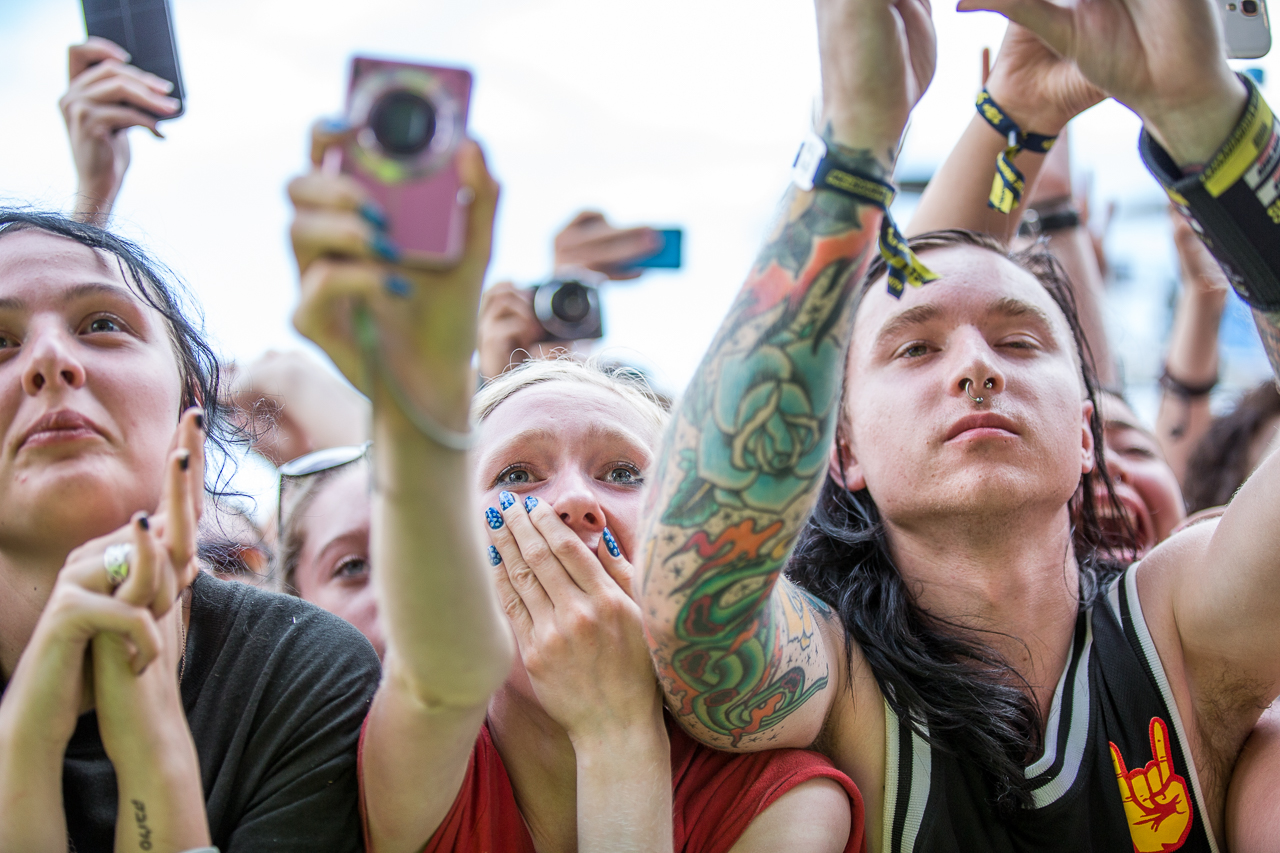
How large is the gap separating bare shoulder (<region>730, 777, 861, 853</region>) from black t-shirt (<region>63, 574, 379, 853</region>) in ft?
2.21

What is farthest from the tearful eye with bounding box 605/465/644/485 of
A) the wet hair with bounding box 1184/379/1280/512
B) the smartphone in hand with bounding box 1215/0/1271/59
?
the wet hair with bounding box 1184/379/1280/512

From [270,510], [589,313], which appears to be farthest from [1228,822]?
[270,510]

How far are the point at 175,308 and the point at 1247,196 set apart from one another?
195cm

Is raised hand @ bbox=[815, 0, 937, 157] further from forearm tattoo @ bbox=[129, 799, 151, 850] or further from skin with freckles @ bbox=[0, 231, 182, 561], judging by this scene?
forearm tattoo @ bbox=[129, 799, 151, 850]

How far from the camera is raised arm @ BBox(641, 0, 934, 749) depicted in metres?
1.46

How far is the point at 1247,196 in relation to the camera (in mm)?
1509

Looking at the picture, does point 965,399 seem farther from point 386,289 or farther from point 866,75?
point 386,289

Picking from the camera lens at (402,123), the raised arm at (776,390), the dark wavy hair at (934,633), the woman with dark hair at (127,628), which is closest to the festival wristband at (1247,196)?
the raised arm at (776,390)

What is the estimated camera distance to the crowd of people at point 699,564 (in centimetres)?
129

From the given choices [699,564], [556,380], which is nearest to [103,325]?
[556,380]

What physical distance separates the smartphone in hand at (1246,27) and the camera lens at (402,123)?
187 cm

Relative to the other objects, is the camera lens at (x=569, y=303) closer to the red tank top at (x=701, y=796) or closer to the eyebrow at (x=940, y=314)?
the eyebrow at (x=940, y=314)

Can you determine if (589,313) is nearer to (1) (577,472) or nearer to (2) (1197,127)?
(1) (577,472)

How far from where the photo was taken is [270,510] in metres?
3.43
